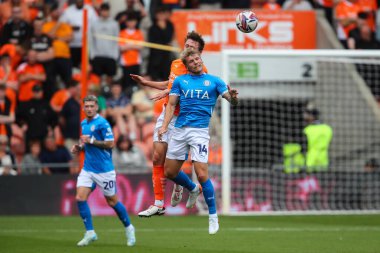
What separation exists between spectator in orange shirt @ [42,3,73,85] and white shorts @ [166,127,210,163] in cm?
1012

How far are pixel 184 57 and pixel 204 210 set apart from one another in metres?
9.63

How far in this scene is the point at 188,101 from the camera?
52.3 ft

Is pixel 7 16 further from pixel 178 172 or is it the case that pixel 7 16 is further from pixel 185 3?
pixel 178 172

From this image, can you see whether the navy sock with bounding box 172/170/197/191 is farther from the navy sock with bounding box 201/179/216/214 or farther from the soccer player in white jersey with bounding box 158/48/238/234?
the navy sock with bounding box 201/179/216/214

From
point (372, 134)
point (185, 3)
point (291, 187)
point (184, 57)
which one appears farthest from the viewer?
point (185, 3)

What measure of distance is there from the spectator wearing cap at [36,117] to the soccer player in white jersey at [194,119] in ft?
29.7

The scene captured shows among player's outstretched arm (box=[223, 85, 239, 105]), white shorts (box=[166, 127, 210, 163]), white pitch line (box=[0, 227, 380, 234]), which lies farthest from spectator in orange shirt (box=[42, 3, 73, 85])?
player's outstretched arm (box=[223, 85, 239, 105])

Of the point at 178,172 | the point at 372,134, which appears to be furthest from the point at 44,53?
the point at 178,172

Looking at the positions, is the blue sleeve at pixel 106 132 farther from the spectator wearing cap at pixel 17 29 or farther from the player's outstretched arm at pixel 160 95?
the spectator wearing cap at pixel 17 29

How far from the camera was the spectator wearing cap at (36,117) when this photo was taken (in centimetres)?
2467

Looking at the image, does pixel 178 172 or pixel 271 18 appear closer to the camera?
pixel 178 172

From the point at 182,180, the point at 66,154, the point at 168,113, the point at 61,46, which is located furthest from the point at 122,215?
the point at 61,46

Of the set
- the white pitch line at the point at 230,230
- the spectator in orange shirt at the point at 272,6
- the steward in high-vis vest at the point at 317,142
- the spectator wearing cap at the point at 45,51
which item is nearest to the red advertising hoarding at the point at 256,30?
the spectator in orange shirt at the point at 272,6

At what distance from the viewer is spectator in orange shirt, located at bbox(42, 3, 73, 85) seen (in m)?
25.9
